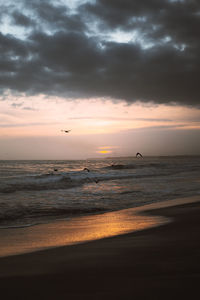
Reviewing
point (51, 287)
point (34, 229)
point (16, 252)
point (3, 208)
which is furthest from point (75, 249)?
point (3, 208)

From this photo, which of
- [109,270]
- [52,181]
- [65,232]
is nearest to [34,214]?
[65,232]

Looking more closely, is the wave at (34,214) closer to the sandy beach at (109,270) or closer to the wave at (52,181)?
the sandy beach at (109,270)

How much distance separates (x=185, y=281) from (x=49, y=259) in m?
1.88

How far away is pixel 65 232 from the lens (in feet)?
18.3

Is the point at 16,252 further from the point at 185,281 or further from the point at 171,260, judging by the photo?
the point at 185,281

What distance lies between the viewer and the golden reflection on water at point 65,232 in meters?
4.51

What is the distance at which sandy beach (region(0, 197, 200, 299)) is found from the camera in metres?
2.50

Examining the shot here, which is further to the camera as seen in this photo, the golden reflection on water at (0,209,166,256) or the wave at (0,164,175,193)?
the wave at (0,164,175,193)

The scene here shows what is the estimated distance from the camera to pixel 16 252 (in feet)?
13.3

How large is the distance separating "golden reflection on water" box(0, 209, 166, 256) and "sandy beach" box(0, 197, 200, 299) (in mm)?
436

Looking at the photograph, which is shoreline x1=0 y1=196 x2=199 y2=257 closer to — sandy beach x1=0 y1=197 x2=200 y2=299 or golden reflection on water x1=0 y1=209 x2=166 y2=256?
golden reflection on water x1=0 y1=209 x2=166 y2=256

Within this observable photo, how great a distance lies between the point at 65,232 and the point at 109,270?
266cm

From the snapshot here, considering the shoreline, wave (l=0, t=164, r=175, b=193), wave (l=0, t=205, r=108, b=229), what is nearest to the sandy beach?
the shoreline

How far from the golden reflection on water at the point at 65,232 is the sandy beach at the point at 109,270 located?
1.43 ft
